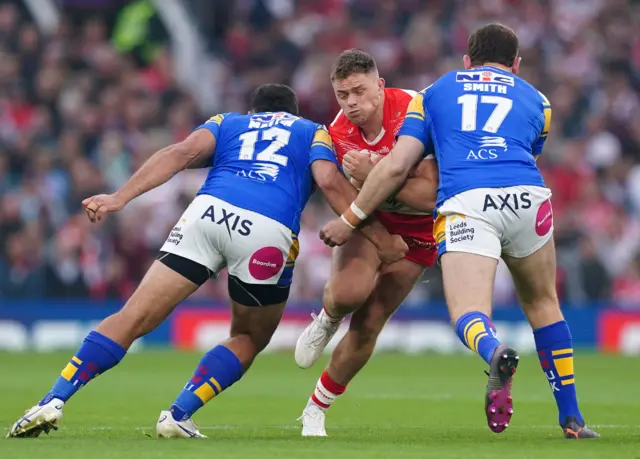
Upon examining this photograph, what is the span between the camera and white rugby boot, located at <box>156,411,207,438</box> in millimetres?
7797

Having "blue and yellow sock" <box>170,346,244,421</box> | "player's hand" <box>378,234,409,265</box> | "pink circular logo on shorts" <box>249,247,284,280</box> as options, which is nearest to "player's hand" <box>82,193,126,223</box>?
"pink circular logo on shorts" <box>249,247,284,280</box>

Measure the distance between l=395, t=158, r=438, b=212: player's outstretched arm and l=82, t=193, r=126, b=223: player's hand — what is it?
1726mm

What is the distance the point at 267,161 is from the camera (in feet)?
26.7

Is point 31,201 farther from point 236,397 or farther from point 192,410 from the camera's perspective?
point 192,410

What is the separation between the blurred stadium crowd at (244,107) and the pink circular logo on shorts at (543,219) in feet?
36.4

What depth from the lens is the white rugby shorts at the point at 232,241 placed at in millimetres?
7879

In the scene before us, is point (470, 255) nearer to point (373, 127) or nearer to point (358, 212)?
point (358, 212)

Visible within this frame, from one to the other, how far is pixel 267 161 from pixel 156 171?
0.73 m

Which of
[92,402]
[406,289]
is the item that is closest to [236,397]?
[92,402]

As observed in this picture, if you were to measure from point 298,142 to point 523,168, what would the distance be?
1.54 meters

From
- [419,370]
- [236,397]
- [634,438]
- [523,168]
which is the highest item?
[523,168]

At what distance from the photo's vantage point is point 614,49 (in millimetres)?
22203

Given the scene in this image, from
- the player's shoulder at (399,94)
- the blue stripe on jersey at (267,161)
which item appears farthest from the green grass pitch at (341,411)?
the player's shoulder at (399,94)

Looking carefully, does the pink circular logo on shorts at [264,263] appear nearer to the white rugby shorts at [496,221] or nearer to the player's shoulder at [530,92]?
the white rugby shorts at [496,221]
